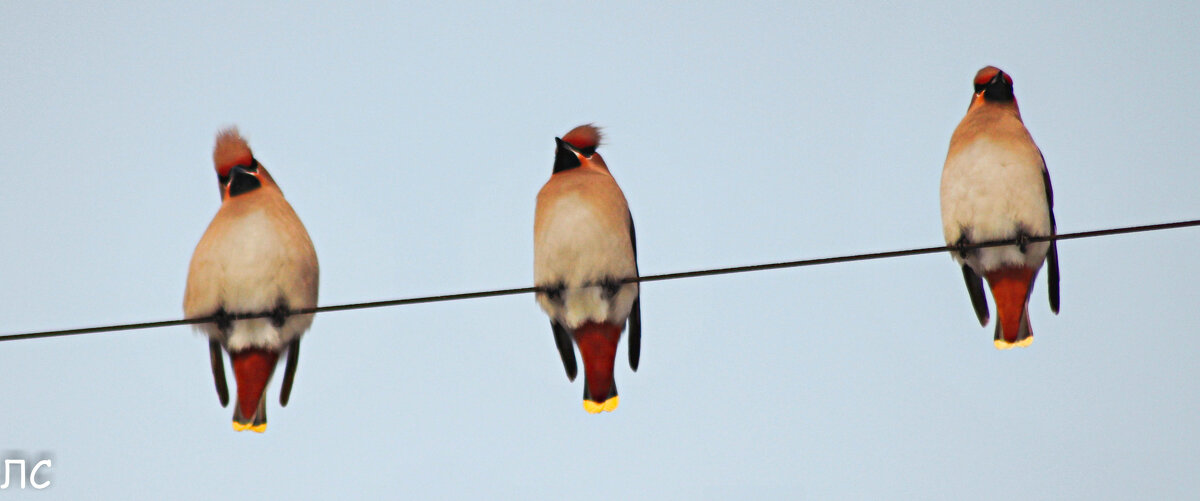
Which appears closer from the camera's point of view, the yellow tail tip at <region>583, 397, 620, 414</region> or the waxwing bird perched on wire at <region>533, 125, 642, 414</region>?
the waxwing bird perched on wire at <region>533, 125, 642, 414</region>

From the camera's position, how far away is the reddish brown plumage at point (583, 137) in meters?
6.21

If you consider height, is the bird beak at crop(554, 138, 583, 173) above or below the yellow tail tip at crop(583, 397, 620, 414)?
above

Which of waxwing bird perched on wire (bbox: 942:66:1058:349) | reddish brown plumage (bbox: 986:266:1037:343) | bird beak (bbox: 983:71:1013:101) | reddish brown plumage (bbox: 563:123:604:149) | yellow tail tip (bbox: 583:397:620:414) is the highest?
bird beak (bbox: 983:71:1013:101)

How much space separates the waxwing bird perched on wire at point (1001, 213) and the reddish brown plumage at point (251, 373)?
284 centimetres

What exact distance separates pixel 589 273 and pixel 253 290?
4.24 ft

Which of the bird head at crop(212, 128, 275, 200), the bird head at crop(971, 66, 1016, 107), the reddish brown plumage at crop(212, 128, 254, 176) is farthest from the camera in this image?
the bird head at crop(971, 66, 1016, 107)

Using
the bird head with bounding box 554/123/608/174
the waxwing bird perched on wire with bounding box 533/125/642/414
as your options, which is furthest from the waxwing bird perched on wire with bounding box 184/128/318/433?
the bird head with bounding box 554/123/608/174

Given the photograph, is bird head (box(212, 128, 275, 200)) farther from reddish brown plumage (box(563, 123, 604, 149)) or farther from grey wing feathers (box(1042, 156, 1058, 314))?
grey wing feathers (box(1042, 156, 1058, 314))

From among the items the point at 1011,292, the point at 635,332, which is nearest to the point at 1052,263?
the point at 1011,292

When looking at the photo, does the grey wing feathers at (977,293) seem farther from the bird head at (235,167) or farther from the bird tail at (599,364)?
the bird head at (235,167)

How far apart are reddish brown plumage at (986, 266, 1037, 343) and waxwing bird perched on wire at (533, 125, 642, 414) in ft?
4.93

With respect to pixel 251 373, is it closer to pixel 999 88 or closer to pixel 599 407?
pixel 599 407

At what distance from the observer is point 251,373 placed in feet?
17.6

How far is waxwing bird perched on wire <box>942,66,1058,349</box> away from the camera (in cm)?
575
